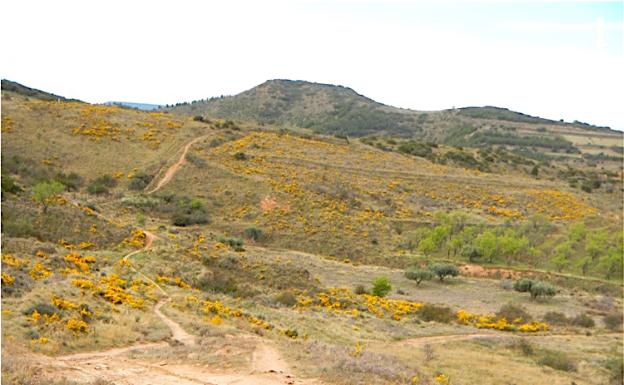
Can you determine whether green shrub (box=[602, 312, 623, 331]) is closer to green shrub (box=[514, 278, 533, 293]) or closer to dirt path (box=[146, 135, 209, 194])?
green shrub (box=[514, 278, 533, 293])

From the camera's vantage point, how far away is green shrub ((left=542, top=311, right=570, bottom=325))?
87.6 feet

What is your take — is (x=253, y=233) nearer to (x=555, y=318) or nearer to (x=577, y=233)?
(x=555, y=318)

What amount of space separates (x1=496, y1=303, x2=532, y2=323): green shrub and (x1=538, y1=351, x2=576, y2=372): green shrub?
654cm

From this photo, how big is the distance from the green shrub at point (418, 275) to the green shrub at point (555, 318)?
312 inches

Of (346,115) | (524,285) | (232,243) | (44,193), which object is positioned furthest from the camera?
(346,115)

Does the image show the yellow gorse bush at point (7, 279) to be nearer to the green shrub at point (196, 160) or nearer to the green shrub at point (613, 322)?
the green shrub at point (613, 322)

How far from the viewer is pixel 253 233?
1610 inches

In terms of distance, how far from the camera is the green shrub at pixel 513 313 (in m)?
26.5

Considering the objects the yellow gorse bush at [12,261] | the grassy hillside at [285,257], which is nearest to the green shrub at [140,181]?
the grassy hillside at [285,257]

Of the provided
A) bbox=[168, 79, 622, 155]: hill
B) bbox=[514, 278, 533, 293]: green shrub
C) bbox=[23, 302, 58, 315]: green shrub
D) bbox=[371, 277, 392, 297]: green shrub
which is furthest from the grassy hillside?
bbox=[168, 79, 622, 155]: hill

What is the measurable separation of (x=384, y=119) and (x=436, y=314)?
4397 inches

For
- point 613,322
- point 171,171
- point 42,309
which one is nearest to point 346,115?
point 171,171

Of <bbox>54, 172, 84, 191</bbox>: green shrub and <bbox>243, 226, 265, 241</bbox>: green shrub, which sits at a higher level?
<bbox>54, 172, 84, 191</bbox>: green shrub

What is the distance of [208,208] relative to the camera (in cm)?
4522
